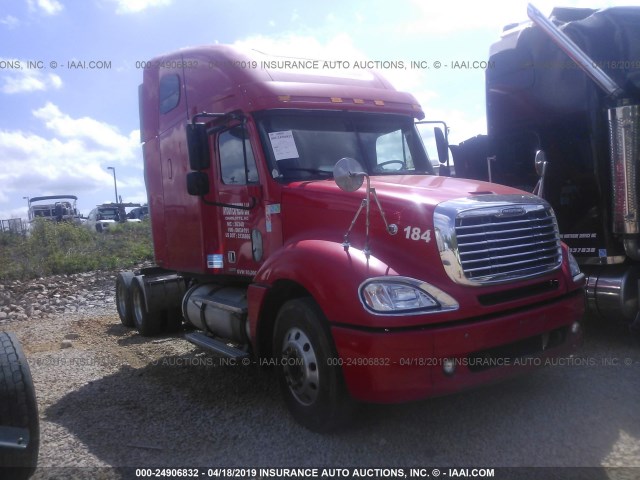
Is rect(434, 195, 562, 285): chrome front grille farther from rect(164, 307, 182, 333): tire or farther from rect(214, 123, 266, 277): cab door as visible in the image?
rect(164, 307, 182, 333): tire

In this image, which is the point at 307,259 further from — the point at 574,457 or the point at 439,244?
the point at 574,457

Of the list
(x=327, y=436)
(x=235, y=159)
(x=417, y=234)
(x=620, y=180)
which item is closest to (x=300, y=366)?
(x=327, y=436)

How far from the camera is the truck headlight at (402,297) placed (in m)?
3.57

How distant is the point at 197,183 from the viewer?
529 centimetres

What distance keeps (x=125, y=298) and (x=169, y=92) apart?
12.1ft

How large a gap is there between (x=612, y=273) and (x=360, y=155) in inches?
115

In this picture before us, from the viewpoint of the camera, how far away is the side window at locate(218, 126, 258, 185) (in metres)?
5.16

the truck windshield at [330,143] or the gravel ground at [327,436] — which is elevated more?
the truck windshield at [330,143]

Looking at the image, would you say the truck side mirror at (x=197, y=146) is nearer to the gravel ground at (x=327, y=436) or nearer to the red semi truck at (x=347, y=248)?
the red semi truck at (x=347, y=248)

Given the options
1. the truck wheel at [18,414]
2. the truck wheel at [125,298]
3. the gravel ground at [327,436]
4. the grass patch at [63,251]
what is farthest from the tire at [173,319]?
the grass patch at [63,251]

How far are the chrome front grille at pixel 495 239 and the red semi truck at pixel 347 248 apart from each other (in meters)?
0.01

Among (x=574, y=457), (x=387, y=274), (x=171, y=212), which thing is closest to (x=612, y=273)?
(x=574, y=457)

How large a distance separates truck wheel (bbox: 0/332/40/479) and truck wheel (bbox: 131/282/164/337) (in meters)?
4.48

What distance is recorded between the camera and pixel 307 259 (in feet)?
13.3
